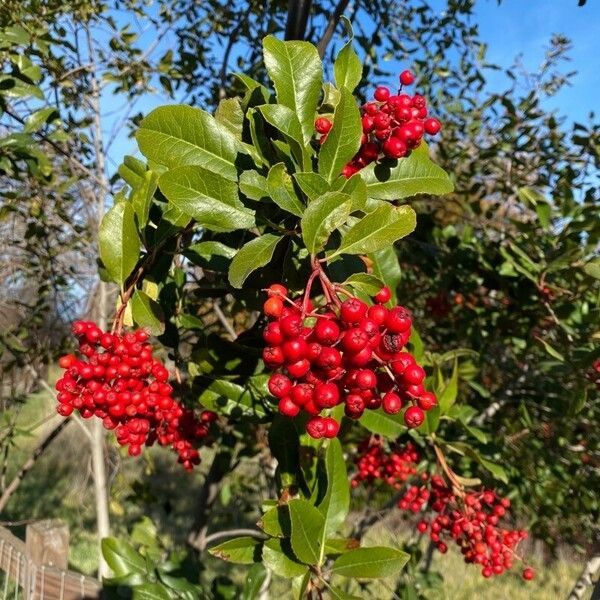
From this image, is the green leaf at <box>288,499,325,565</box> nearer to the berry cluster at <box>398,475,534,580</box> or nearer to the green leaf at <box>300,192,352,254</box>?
the green leaf at <box>300,192,352,254</box>

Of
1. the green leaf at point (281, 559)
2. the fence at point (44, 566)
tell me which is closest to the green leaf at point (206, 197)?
the green leaf at point (281, 559)

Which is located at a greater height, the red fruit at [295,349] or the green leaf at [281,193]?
the green leaf at [281,193]

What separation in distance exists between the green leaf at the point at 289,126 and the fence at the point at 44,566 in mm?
1966

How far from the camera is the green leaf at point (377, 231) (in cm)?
95

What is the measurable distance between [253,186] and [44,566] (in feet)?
7.00

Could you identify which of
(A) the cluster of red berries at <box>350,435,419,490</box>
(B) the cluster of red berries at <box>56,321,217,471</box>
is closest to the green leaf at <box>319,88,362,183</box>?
(B) the cluster of red berries at <box>56,321,217,471</box>

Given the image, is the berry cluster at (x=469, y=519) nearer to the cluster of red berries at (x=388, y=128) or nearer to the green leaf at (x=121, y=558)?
the green leaf at (x=121, y=558)

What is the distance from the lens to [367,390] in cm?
97

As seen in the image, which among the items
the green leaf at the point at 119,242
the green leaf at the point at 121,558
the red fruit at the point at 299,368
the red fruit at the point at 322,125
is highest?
the red fruit at the point at 322,125

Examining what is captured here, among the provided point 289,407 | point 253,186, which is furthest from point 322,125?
point 289,407

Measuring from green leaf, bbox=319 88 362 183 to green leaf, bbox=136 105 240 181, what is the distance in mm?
218

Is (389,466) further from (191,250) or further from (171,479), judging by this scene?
(171,479)

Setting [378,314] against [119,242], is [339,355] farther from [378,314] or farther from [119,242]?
[119,242]

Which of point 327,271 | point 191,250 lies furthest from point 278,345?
point 191,250
